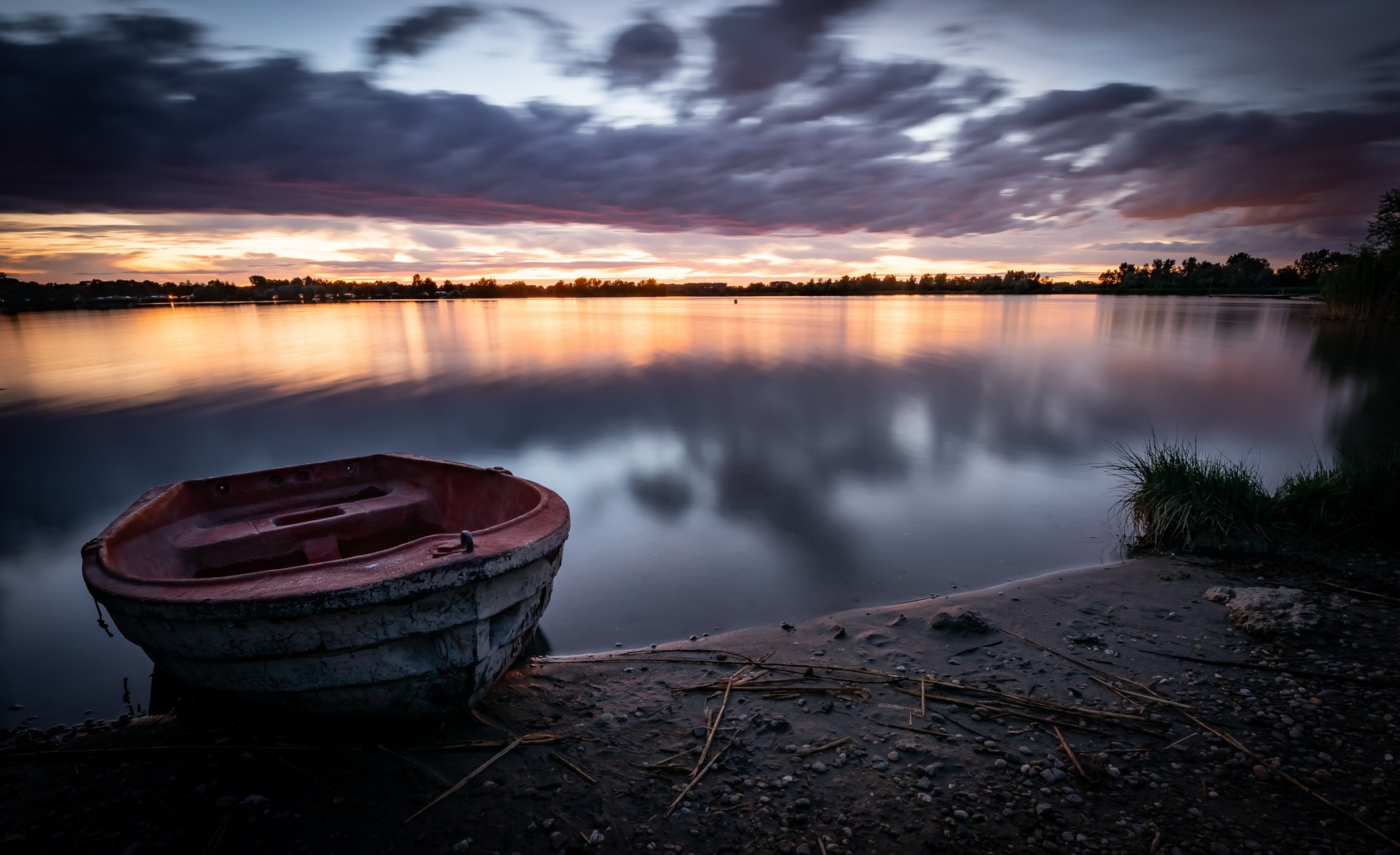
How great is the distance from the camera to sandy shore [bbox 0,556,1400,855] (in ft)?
10.2

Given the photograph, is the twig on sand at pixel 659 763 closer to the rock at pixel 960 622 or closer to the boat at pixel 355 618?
the boat at pixel 355 618

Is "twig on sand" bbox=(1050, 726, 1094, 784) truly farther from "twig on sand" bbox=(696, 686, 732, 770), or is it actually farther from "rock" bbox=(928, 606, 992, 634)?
"twig on sand" bbox=(696, 686, 732, 770)

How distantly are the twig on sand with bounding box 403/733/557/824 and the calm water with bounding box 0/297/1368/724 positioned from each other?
1686 millimetres

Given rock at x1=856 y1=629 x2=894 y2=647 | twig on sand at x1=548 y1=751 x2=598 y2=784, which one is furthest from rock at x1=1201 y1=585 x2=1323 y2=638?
twig on sand at x1=548 y1=751 x2=598 y2=784

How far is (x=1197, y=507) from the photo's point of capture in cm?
715

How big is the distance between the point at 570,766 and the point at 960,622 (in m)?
3.49

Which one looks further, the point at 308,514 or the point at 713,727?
the point at 308,514

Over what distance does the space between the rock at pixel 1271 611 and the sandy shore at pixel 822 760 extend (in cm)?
10

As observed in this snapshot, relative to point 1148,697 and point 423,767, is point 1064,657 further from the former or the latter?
point 423,767

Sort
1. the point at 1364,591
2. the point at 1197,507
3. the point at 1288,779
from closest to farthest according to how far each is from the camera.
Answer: the point at 1288,779 → the point at 1364,591 → the point at 1197,507

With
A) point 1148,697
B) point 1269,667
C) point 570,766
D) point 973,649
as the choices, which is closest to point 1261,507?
point 1269,667

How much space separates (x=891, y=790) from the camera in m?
3.39

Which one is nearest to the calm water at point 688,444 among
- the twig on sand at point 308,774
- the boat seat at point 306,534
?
the boat seat at point 306,534

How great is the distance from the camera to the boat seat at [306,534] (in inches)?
209
